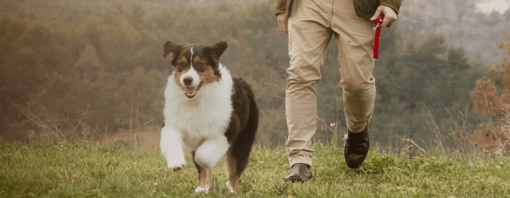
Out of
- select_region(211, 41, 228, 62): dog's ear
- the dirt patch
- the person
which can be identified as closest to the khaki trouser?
the person

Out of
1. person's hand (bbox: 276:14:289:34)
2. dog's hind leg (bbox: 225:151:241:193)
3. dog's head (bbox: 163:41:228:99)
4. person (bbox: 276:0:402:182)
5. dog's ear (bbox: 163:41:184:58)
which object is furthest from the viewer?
person's hand (bbox: 276:14:289:34)

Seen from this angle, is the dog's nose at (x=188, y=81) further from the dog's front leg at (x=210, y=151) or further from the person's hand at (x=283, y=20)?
the person's hand at (x=283, y=20)

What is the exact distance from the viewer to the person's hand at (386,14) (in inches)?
120

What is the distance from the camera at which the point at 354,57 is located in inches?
126

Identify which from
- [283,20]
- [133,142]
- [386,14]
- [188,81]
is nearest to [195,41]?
[133,142]

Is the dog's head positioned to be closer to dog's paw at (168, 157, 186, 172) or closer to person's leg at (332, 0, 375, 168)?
dog's paw at (168, 157, 186, 172)

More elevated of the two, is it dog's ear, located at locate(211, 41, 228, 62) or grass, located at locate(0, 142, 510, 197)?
dog's ear, located at locate(211, 41, 228, 62)

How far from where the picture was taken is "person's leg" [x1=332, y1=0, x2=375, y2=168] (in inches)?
125

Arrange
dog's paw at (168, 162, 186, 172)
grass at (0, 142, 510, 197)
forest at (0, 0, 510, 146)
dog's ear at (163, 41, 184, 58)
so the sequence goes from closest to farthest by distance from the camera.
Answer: dog's paw at (168, 162, 186, 172), grass at (0, 142, 510, 197), dog's ear at (163, 41, 184, 58), forest at (0, 0, 510, 146)

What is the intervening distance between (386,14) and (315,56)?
57cm

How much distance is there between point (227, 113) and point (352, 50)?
3.50 ft

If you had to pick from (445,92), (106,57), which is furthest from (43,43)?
(445,92)

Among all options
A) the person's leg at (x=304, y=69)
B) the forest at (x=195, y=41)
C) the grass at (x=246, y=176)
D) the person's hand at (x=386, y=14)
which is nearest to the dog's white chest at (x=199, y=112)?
the grass at (x=246, y=176)

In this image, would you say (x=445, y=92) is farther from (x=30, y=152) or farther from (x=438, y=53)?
(x=30, y=152)
